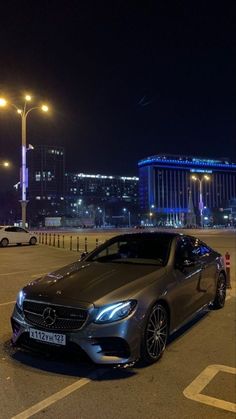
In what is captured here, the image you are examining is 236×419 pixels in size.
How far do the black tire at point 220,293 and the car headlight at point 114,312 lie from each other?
386cm

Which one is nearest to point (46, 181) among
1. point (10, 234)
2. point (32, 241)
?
point (32, 241)

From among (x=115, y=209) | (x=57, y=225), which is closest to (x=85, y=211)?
(x=115, y=209)

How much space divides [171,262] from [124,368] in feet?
6.01

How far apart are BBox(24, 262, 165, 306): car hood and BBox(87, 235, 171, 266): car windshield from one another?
0.27m

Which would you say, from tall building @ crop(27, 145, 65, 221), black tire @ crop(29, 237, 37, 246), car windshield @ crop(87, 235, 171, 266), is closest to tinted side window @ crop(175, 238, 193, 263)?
car windshield @ crop(87, 235, 171, 266)

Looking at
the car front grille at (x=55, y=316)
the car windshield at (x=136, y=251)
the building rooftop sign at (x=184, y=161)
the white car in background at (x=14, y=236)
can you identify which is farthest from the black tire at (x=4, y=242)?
the building rooftop sign at (x=184, y=161)

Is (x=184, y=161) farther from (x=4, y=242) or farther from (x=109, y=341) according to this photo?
(x=109, y=341)

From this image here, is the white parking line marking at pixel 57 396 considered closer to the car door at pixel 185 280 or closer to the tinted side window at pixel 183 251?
the car door at pixel 185 280

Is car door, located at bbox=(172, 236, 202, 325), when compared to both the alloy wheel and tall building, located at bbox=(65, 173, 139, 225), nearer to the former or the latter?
the alloy wheel

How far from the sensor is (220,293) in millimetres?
8359

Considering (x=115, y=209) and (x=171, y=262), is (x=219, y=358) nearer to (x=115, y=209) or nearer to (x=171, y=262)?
(x=171, y=262)

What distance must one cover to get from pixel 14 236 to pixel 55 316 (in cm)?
2338

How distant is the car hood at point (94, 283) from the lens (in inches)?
189

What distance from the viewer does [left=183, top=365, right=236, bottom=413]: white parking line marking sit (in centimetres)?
422
